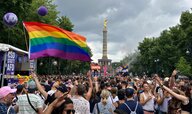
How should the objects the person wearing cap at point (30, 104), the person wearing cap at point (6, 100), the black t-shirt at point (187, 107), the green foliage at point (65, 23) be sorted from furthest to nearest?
the green foliage at point (65, 23) < the black t-shirt at point (187, 107) < the person wearing cap at point (30, 104) < the person wearing cap at point (6, 100)

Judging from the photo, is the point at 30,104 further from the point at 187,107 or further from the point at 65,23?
the point at 65,23

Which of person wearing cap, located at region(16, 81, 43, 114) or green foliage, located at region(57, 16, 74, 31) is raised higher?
green foliage, located at region(57, 16, 74, 31)

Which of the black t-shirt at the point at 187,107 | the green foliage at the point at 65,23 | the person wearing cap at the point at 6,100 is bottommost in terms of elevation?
the black t-shirt at the point at 187,107

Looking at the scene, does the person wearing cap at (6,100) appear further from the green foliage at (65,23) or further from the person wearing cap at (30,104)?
the green foliage at (65,23)

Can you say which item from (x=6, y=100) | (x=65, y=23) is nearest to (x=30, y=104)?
(x=6, y=100)

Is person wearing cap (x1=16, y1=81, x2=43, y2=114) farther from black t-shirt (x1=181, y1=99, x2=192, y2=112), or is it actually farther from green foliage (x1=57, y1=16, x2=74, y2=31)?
green foliage (x1=57, y1=16, x2=74, y2=31)

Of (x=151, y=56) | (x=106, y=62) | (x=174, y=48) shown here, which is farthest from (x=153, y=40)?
(x=106, y=62)

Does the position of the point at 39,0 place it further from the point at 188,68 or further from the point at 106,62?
the point at 106,62

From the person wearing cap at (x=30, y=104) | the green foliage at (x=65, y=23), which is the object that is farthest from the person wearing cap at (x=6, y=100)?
the green foliage at (x=65, y=23)

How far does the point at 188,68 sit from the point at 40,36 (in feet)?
155

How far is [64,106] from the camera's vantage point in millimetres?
4469

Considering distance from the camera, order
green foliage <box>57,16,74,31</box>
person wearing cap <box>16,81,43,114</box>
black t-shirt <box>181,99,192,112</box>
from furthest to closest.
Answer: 1. green foliage <box>57,16,74,31</box>
2. black t-shirt <box>181,99,192,112</box>
3. person wearing cap <box>16,81,43,114</box>

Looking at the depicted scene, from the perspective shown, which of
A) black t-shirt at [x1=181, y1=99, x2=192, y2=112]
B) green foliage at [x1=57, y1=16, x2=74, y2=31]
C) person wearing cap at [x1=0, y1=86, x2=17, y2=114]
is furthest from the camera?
green foliage at [x1=57, y1=16, x2=74, y2=31]

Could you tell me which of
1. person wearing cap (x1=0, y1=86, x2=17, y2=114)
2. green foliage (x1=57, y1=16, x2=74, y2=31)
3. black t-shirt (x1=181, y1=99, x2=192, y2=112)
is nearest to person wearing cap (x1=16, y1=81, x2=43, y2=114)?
person wearing cap (x1=0, y1=86, x2=17, y2=114)
